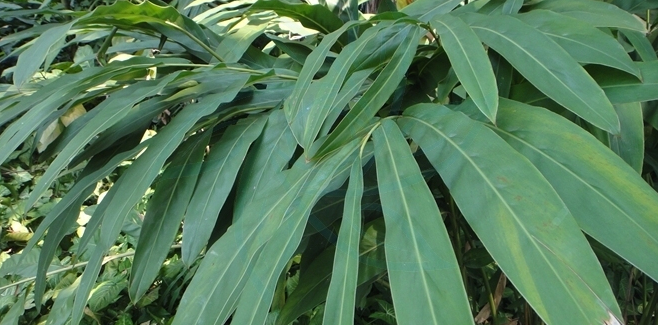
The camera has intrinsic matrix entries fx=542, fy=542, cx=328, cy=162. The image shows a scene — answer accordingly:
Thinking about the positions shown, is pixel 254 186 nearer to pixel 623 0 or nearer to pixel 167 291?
pixel 623 0

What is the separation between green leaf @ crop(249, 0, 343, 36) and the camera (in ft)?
1.87

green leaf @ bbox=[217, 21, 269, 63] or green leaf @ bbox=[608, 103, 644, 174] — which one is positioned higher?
green leaf @ bbox=[217, 21, 269, 63]

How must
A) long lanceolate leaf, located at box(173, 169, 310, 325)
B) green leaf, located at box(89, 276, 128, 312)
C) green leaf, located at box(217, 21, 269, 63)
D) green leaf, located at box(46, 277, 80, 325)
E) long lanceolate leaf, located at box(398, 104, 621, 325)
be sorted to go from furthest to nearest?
green leaf, located at box(89, 276, 128, 312) → green leaf, located at box(46, 277, 80, 325) → green leaf, located at box(217, 21, 269, 63) → long lanceolate leaf, located at box(173, 169, 310, 325) → long lanceolate leaf, located at box(398, 104, 621, 325)

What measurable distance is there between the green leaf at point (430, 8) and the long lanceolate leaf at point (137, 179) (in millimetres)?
197

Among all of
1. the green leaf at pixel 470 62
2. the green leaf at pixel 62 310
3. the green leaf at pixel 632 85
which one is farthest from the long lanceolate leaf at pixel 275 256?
the green leaf at pixel 62 310

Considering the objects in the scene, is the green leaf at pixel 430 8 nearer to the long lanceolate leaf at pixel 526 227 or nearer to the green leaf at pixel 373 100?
the green leaf at pixel 373 100

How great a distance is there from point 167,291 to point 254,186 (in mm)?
891

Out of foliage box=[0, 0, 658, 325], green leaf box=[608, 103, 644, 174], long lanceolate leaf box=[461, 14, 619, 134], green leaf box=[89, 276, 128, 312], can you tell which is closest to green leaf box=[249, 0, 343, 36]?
foliage box=[0, 0, 658, 325]

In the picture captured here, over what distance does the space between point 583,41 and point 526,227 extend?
0.66 ft

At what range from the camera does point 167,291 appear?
1.30 m

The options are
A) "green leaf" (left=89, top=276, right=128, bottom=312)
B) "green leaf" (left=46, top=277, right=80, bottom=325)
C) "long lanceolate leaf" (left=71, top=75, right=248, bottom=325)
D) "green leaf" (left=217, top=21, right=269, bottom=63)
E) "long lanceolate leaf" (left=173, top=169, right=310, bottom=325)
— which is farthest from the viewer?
"green leaf" (left=89, top=276, right=128, bottom=312)

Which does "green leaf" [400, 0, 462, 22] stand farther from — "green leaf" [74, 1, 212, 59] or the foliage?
"green leaf" [74, 1, 212, 59]

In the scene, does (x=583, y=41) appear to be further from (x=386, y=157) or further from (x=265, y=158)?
(x=265, y=158)

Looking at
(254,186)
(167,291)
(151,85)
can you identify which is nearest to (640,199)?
(254,186)
